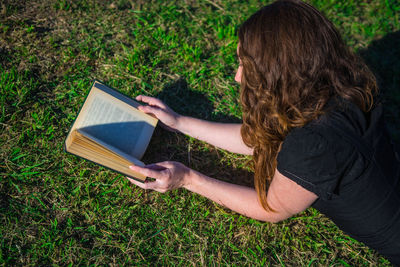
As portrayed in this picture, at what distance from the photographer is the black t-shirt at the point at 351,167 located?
1563mm

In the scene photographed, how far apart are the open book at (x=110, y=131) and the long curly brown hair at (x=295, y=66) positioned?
34.0 inches

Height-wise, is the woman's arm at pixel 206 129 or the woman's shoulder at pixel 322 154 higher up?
the woman's shoulder at pixel 322 154

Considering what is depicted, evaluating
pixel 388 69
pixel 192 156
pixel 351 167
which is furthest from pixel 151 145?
pixel 388 69

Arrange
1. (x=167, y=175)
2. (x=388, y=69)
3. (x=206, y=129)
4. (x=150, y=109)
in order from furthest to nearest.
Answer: (x=388, y=69) < (x=206, y=129) < (x=150, y=109) < (x=167, y=175)

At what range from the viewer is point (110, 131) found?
2.12 metres

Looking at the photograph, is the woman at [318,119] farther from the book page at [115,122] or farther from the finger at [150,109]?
the finger at [150,109]

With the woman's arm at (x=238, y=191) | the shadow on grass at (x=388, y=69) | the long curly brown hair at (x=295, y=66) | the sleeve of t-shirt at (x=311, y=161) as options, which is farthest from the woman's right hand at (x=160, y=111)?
the shadow on grass at (x=388, y=69)

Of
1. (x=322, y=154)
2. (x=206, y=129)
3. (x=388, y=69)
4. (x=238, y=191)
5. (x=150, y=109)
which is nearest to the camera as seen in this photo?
(x=322, y=154)

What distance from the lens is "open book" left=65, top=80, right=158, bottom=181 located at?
184 centimetres

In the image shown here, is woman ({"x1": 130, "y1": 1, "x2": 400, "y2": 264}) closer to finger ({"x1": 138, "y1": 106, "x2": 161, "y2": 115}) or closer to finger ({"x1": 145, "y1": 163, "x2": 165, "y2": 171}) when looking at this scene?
finger ({"x1": 145, "y1": 163, "x2": 165, "y2": 171})

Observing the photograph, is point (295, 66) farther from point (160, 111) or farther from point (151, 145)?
point (151, 145)

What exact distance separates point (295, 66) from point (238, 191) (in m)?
0.96

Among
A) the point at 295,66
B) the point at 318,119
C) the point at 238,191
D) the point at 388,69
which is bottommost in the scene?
the point at 238,191

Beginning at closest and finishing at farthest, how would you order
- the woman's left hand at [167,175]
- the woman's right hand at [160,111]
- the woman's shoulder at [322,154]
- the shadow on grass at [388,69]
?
the woman's shoulder at [322,154] → the woman's left hand at [167,175] → the woman's right hand at [160,111] → the shadow on grass at [388,69]
